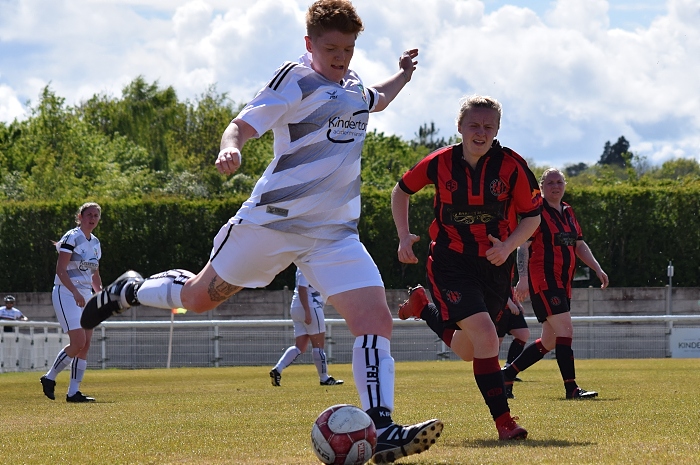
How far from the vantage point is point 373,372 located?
579 cm

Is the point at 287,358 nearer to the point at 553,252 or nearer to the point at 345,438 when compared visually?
the point at 553,252

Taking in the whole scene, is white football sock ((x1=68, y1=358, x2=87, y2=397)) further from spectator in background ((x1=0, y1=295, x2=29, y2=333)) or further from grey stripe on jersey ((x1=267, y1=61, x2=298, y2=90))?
spectator in background ((x1=0, y1=295, x2=29, y2=333))

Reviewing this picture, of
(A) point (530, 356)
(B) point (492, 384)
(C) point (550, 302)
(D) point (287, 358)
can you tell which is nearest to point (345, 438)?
(B) point (492, 384)

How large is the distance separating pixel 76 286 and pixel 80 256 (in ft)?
1.21

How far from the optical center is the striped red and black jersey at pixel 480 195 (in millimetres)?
7133

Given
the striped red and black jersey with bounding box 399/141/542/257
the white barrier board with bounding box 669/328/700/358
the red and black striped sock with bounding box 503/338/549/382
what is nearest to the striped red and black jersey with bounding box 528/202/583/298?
the red and black striped sock with bounding box 503/338/549/382

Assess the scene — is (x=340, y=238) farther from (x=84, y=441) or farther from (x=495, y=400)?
(x=84, y=441)

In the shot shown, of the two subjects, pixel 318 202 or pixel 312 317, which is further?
pixel 312 317

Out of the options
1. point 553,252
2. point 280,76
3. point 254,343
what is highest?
point 280,76

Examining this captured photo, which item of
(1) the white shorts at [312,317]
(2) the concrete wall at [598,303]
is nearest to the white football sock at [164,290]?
(1) the white shorts at [312,317]

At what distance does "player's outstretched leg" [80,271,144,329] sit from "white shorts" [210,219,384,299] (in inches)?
32.5

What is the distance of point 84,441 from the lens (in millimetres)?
7352

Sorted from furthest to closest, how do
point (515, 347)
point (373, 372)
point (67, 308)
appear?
point (515, 347)
point (67, 308)
point (373, 372)

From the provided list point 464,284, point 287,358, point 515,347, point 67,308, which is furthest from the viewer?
point 287,358
